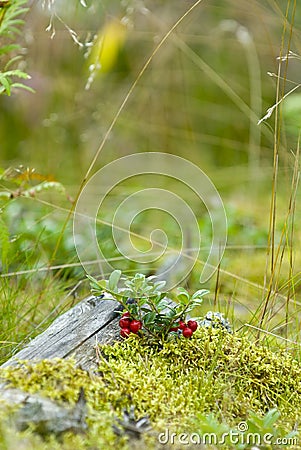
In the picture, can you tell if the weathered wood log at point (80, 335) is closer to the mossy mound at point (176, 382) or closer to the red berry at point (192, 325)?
the mossy mound at point (176, 382)

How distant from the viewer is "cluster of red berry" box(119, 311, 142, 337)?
5.90 feet

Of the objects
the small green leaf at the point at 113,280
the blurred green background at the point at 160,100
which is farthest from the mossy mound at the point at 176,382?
the blurred green background at the point at 160,100

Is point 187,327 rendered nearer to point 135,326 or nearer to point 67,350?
point 135,326

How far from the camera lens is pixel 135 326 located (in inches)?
70.7

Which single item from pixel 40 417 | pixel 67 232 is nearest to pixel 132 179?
pixel 67 232

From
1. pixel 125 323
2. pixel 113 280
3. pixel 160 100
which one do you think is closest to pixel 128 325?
pixel 125 323

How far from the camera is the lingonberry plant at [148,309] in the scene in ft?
5.90

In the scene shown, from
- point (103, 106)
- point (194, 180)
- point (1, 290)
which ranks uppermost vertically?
point (103, 106)

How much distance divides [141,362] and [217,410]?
0.81 feet

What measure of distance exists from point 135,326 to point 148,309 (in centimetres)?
7

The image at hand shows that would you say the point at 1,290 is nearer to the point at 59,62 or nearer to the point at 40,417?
the point at 40,417

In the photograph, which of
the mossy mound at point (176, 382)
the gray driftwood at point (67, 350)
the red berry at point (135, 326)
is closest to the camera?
the gray driftwood at point (67, 350)

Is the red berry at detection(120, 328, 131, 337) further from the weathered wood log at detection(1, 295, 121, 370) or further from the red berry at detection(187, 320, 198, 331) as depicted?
the red berry at detection(187, 320, 198, 331)

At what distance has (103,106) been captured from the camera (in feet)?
17.2
